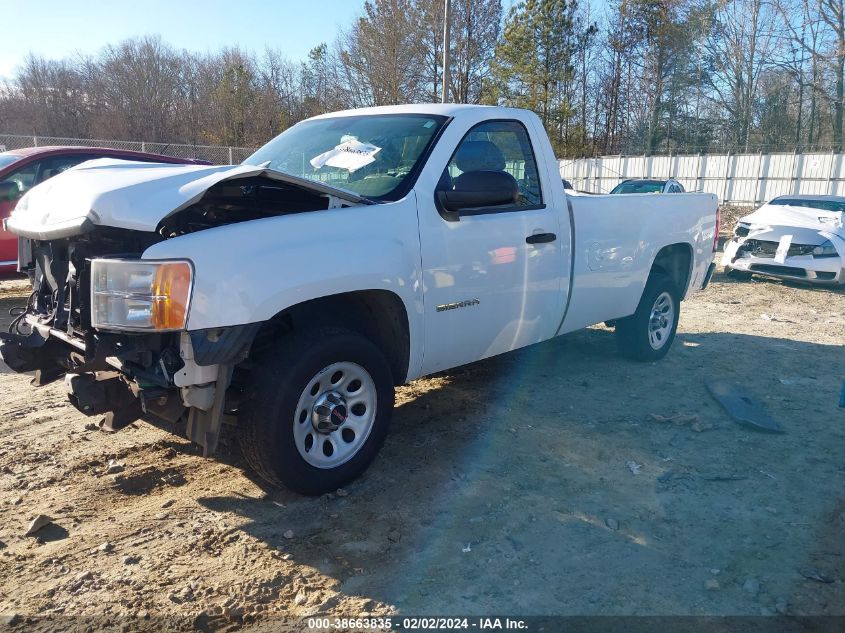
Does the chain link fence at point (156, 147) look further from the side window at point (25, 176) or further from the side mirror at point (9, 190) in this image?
the side mirror at point (9, 190)

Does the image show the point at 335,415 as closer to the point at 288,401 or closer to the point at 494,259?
the point at 288,401

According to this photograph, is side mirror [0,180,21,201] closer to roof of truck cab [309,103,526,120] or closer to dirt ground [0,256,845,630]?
dirt ground [0,256,845,630]

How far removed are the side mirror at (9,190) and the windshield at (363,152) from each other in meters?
4.94

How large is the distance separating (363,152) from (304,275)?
1.35 meters

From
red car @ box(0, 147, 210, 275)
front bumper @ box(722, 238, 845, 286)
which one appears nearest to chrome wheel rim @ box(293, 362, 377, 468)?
red car @ box(0, 147, 210, 275)

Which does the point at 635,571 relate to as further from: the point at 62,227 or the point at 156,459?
the point at 62,227

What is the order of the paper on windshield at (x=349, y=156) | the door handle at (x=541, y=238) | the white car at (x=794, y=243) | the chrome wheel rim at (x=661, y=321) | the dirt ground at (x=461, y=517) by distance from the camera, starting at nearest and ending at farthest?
the dirt ground at (x=461, y=517), the paper on windshield at (x=349, y=156), the door handle at (x=541, y=238), the chrome wheel rim at (x=661, y=321), the white car at (x=794, y=243)

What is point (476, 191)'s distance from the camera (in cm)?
382

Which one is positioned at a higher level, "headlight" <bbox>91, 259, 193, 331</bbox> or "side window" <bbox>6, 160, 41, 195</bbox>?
"side window" <bbox>6, 160, 41, 195</bbox>

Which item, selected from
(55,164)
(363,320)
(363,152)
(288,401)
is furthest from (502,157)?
(55,164)

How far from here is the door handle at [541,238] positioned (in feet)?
14.5

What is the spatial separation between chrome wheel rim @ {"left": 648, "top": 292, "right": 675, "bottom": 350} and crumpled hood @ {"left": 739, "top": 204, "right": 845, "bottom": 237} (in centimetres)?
592

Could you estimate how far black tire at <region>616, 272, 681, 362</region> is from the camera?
6055 millimetres

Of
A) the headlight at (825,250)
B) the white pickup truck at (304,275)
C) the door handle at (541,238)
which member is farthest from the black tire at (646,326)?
the headlight at (825,250)
